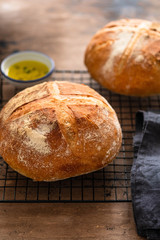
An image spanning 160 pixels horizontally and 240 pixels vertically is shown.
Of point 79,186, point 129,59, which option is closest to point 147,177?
point 79,186

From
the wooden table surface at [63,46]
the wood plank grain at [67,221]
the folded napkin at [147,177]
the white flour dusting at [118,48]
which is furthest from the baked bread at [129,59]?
the wood plank grain at [67,221]

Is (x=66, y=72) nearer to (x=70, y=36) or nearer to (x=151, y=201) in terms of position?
(x=70, y=36)

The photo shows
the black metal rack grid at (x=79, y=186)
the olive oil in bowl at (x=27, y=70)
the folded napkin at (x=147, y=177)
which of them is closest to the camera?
the folded napkin at (x=147, y=177)

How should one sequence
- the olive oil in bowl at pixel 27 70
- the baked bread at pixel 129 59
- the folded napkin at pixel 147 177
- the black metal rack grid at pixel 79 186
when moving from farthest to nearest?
the olive oil in bowl at pixel 27 70, the baked bread at pixel 129 59, the black metal rack grid at pixel 79 186, the folded napkin at pixel 147 177

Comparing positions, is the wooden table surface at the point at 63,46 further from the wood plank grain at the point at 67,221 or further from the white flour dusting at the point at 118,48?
the white flour dusting at the point at 118,48

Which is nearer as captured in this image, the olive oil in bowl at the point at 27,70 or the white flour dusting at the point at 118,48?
the white flour dusting at the point at 118,48

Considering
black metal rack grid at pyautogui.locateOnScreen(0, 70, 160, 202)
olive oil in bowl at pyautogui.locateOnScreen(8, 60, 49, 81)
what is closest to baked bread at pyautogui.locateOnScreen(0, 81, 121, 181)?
black metal rack grid at pyautogui.locateOnScreen(0, 70, 160, 202)

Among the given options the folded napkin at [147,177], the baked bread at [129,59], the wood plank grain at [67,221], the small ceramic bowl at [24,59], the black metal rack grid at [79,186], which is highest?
the baked bread at [129,59]
